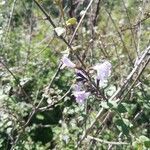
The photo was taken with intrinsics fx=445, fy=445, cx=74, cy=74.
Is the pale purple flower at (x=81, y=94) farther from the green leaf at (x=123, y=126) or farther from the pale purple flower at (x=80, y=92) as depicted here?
the green leaf at (x=123, y=126)

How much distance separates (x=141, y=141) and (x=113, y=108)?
16 centimetres

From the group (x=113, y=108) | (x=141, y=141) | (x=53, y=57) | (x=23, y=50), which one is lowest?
(x=141, y=141)

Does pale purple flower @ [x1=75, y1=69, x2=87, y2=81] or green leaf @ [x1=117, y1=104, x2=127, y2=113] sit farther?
green leaf @ [x1=117, y1=104, x2=127, y2=113]

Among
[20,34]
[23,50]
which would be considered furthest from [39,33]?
[23,50]

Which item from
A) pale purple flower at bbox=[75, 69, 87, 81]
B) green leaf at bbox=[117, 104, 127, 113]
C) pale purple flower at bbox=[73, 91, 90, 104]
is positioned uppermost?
pale purple flower at bbox=[75, 69, 87, 81]

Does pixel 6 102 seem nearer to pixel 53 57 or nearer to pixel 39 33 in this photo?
pixel 53 57

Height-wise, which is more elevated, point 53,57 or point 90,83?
point 53,57

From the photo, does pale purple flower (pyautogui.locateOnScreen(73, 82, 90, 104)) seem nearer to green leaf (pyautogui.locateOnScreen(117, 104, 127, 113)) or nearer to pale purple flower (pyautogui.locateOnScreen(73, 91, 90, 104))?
pale purple flower (pyautogui.locateOnScreen(73, 91, 90, 104))

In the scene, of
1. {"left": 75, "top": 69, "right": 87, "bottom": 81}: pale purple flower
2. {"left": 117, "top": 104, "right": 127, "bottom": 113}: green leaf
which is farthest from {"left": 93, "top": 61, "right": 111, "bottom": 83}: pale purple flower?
{"left": 117, "top": 104, "right": 127, "bottom": 113}: green leaf

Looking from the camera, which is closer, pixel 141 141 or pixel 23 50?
pixel 141 141

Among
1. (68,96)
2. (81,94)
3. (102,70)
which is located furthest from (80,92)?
(68,96)

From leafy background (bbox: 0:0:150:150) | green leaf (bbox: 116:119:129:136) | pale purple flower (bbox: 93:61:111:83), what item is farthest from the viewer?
leafy background (bbox: 0:0:150:150)

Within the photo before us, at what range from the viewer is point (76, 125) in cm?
270

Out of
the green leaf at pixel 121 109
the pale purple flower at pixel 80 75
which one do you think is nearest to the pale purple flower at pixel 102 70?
the pale purple flower at pixel 80 75
